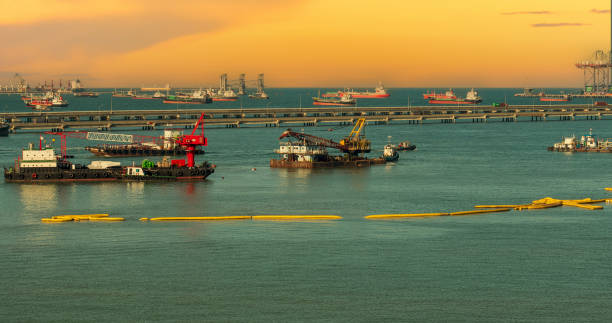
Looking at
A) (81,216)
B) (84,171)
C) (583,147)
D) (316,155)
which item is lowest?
(81,216)

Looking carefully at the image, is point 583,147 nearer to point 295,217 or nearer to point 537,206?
point 537,206

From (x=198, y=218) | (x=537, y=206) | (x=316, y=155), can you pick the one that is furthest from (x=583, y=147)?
(x=198, y=218)

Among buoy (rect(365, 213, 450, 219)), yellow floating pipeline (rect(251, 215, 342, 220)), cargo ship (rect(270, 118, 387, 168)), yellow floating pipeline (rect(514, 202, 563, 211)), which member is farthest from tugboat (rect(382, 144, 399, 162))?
yellow floating pipeline (rect(251, 215, 342, 220))

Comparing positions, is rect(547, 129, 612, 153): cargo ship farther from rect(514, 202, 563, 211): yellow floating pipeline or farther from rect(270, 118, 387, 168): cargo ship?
rect(514, 202, 563, 211): yellow floating pipeline

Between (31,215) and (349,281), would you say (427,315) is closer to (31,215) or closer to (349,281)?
(349,281)

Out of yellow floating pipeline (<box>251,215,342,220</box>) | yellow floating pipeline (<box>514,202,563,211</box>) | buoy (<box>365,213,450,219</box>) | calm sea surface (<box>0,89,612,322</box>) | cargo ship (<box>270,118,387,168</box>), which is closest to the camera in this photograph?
calm sea surface (<box>0,89,612,322</box>)

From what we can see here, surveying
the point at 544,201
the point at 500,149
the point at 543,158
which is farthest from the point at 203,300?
the point at 500,149
